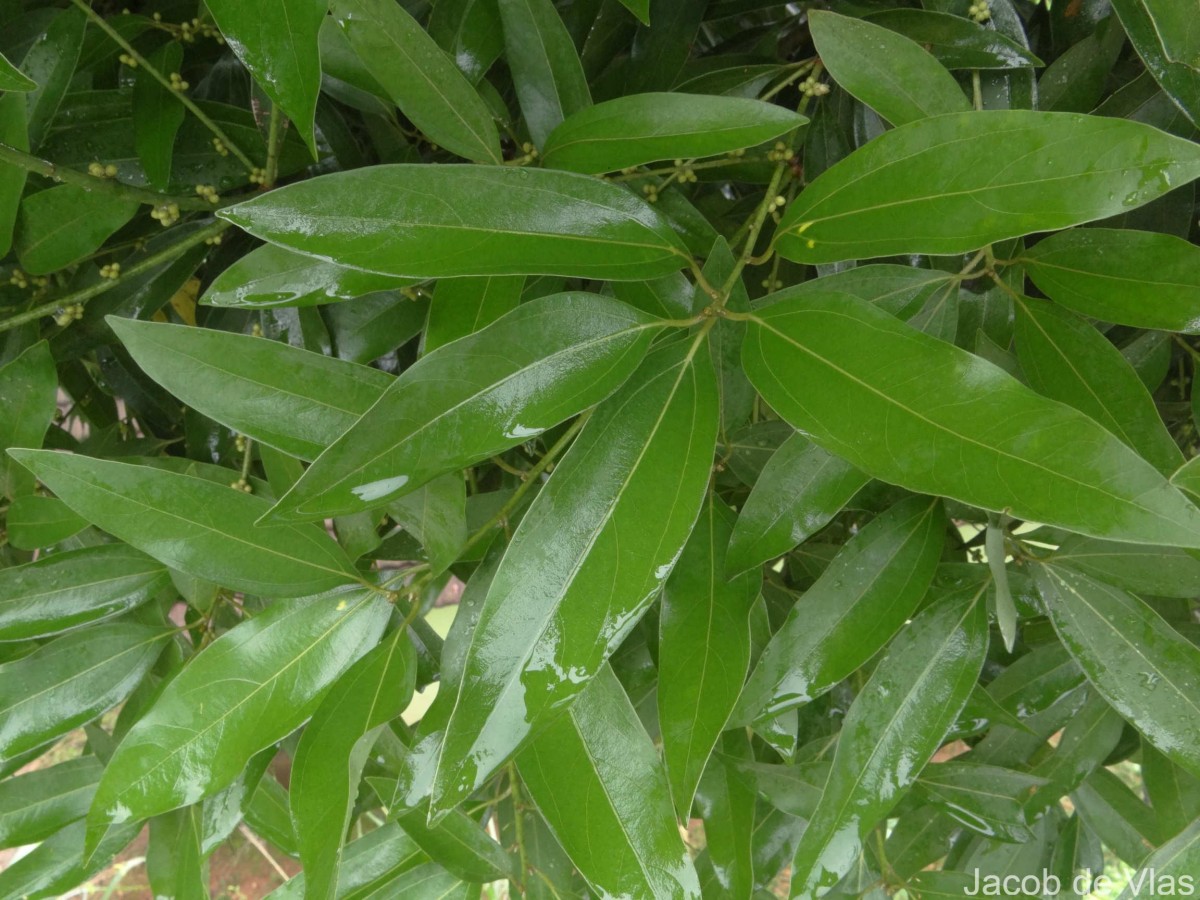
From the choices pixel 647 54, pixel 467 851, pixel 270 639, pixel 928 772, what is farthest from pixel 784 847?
pixel 647 54

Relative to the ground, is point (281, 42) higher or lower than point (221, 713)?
higher

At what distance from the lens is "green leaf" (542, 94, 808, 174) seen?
1.41ft

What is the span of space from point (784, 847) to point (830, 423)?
1.70 feet

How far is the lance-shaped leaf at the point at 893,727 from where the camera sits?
0.48 metres

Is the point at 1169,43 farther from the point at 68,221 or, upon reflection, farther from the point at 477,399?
the point at 68,221

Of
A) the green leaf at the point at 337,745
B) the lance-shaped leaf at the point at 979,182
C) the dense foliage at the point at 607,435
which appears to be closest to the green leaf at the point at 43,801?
the dense foliage at the point at 607,435

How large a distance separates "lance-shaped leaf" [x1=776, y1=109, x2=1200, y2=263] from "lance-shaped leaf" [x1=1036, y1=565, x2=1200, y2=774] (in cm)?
25

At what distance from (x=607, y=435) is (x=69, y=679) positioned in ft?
1.52

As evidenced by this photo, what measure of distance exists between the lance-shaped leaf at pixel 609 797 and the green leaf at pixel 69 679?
0.34 meters

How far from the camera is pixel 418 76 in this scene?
49 centimetres

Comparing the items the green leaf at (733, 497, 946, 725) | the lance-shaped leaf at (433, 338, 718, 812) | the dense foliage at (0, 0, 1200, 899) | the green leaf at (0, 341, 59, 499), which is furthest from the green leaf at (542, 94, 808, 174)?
the green leaf at (0, 341, 59, 499)

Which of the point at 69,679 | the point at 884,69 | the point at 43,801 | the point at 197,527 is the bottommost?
the point at 43,801

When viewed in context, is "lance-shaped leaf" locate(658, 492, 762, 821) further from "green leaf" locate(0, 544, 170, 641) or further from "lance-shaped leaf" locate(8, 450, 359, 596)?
"green leaf" locate(0, 544, 170, 641)

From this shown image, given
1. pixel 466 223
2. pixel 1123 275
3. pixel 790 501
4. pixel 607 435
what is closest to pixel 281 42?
pixel 466 223
